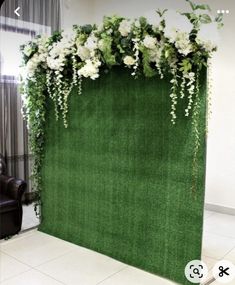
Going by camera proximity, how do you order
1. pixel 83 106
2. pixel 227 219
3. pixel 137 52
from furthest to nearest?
pixel 227 219, pixel 83 106, pixel 137 52

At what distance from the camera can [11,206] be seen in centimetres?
340

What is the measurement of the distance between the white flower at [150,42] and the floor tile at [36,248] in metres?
2.14

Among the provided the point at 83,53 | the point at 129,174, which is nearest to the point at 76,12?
the point at 83,53

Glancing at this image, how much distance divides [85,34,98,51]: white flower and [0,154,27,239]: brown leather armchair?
1.68 m

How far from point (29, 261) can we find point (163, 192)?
1.45 m

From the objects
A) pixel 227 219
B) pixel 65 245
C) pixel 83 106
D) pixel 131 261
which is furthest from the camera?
pixel 227 219

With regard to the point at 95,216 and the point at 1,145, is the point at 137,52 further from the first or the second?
the point at 1,145

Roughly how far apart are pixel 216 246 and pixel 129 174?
133 centimetres

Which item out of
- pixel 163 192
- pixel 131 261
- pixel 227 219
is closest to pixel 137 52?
pixel 163 192

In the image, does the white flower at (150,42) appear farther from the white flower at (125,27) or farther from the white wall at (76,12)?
the white wall at (76,12)

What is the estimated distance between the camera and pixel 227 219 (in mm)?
4148

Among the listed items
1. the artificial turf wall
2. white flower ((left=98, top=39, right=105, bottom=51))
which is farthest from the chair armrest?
white flower ((left=98, top=39, right=105, bottom=51))

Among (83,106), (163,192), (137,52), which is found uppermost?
(137,52)

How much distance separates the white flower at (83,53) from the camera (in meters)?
2.72
